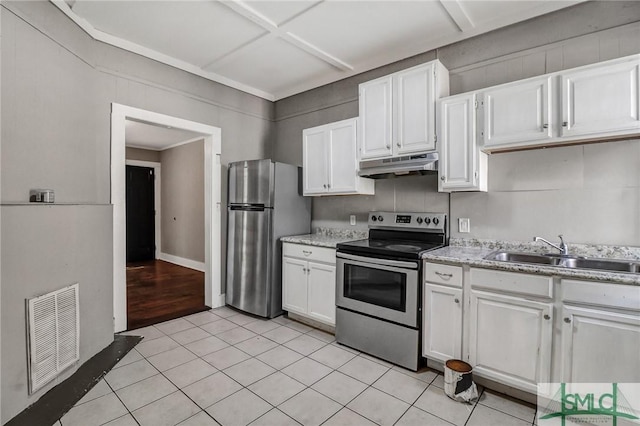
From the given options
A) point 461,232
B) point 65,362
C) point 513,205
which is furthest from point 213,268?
point 513,205

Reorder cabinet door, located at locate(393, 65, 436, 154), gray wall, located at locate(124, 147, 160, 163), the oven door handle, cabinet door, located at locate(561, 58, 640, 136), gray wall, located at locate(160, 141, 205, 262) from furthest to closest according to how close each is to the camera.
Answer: gray wall, located at locate(124, 147, 160, 163) < gray wall, located at locate(160, 141, 205, 262) < cabinet door, located at locate(393, 65, 436, 154) < the oven door handle < cabinet door, located at locate(561, 58, 640, 136)

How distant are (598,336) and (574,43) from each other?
202 cm

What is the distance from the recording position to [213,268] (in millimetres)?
3771

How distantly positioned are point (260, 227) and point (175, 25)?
2.05 metres

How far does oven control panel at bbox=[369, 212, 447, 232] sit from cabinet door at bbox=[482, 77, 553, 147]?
30.6 inches

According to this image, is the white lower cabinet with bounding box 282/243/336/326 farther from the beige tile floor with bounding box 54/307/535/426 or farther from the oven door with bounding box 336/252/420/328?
the beige tile floor with bounding box 54/307/535/426

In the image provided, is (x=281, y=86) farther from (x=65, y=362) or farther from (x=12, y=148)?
(x=65, y=362)

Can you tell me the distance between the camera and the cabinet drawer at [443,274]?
2.20 meters

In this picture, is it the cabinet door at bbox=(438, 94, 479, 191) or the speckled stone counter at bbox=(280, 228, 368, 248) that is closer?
the cabinet door at bbox=(438, 94, 479, 191)

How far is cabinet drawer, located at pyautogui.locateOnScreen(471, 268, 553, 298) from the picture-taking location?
1.86m

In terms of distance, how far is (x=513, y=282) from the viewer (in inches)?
77.2

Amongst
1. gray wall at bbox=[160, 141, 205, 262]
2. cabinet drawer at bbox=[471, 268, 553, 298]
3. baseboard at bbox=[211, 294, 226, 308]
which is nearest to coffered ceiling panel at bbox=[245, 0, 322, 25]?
cabinet drawer at bbox=[471, 268, 553, 298]

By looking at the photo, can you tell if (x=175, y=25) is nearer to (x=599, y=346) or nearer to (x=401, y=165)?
(x=401, y=165)

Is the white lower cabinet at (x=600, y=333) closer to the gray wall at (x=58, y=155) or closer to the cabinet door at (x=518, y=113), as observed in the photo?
the cabinet door at (x=518, y=113)
